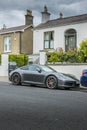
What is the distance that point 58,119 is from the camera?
840 centimetres

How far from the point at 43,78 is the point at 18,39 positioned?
21.3m

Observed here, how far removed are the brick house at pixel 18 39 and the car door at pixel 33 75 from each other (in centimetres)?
1986

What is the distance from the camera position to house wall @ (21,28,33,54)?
39.6 metres

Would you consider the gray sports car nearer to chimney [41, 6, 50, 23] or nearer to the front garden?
the front garden

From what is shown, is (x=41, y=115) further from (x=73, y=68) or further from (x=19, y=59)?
(x=19, y=59)

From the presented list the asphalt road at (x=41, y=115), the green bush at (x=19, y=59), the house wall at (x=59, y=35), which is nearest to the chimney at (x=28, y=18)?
the house wall at (x=59, y=35)

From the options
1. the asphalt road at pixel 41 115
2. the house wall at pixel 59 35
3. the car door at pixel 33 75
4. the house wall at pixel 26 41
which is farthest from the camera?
the house wall at pixel 26 41

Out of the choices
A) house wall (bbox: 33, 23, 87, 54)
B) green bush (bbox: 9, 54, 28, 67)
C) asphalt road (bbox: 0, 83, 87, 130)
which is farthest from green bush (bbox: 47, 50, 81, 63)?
asphalt road (bbox: 0, 83, 87, 130)

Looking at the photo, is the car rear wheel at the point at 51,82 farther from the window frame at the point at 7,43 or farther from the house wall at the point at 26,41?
the window frame at the point at 7,43

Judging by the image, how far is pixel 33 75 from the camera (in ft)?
61.8

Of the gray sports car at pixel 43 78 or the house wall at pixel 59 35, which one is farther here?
the house wall at pixel 59 35

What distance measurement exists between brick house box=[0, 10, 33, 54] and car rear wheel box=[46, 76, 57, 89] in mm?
21231

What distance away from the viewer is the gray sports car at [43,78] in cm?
1767

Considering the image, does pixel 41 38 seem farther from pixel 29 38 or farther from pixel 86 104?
pixel 86 104
